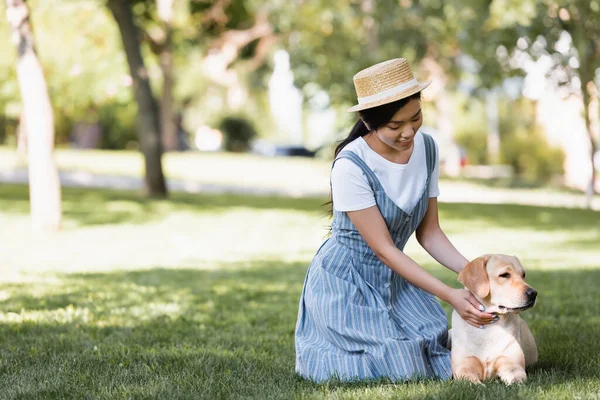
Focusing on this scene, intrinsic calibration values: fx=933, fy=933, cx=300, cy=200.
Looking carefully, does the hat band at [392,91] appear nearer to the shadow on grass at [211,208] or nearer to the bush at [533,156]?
the shadow on grass at [211,208]

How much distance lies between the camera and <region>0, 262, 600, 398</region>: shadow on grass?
4.95 m

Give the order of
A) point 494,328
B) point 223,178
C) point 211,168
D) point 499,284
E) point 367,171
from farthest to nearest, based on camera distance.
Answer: point 211,168 → point 223,178 → point 367,171 → point 494,328 → point 499,284

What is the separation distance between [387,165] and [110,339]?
8.34 feet

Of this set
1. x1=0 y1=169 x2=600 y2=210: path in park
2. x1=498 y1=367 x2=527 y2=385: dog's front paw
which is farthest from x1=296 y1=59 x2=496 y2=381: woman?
x1=0 y1=169 x2=600 y2=210: path in park

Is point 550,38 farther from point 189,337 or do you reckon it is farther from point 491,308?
point 491,308

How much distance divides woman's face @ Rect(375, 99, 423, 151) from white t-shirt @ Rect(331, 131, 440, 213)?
144 millimetres

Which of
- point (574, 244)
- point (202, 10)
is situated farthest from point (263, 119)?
point (574, 244)

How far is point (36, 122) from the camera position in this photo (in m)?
14.1

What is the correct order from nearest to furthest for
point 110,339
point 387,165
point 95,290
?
point 387,165
point 110,339
point 95,290

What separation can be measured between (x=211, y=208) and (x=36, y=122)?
6.10 metres

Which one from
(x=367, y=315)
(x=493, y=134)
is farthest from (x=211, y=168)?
(x=367, y=315)

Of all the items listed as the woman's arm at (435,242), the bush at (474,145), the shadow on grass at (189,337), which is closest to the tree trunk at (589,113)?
the shadow on grass at (189,337)

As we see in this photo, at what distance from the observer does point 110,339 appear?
21.4 feet

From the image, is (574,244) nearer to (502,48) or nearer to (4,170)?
(502,48)
